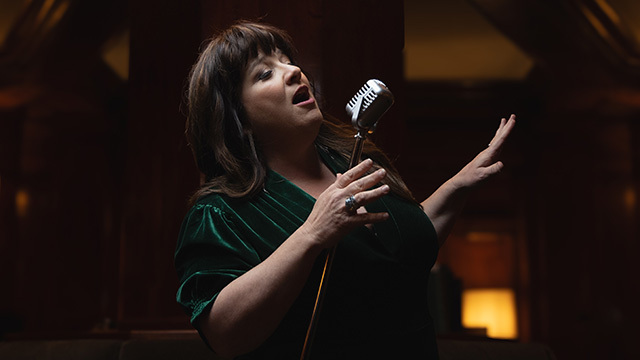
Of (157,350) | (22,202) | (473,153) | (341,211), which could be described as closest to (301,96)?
(341,211)

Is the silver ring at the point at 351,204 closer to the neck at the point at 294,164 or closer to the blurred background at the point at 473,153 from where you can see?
the neck at the point at 294,164

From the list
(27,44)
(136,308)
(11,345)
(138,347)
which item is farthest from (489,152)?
(27,44)

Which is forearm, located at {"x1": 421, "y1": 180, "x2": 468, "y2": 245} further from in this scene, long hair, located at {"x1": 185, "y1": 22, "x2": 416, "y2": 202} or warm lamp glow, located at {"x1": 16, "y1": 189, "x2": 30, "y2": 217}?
warm lamp glow, located at {"x1": 16, "y1": 189, "x2": 30, "y2": 217}

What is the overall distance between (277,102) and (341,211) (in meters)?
0.36

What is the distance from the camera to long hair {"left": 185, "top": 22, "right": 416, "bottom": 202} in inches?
65.6

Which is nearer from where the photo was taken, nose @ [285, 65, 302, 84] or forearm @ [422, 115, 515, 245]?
nose @ [285, 65, 302, 84]

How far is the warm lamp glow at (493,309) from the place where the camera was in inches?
355

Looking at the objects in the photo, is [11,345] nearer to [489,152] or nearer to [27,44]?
[489,152]

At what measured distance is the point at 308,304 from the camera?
1.53m

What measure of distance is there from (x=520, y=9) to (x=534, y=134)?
278 centimetres

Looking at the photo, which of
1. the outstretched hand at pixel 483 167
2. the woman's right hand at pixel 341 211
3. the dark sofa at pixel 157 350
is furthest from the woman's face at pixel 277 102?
the dark sofa at pixel 157 350

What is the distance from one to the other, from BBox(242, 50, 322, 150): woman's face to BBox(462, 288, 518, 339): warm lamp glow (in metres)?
7.68

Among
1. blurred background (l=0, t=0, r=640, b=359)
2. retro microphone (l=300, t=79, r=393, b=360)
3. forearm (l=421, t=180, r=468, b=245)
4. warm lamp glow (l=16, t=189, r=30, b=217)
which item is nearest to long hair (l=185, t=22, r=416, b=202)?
forearm (l=421, t=180, r=468, b=245)

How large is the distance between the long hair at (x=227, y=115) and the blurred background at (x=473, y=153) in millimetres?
4221
